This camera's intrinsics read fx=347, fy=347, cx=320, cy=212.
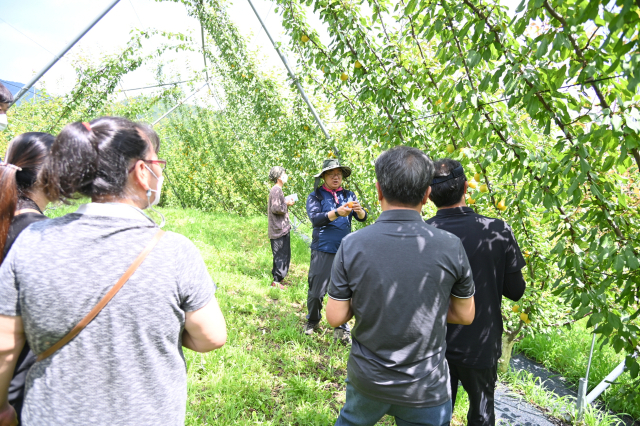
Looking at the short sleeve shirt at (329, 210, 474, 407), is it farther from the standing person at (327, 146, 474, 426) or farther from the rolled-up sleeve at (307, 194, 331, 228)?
the rolled-up sleeve at (307, 194, 331, 228)

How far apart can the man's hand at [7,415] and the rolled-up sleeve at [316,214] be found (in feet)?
7.85

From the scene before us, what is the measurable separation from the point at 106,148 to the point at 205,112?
11.0 meters

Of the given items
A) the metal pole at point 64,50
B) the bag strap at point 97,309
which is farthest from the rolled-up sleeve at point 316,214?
the metal pole at point 64,50

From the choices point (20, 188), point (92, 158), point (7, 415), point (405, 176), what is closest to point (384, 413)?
point (405, 176)

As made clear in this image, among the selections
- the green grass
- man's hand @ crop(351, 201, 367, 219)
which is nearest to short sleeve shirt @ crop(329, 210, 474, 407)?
man's hand @ crop(351, 201, 367, 219)

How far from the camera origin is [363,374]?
1.35 meters

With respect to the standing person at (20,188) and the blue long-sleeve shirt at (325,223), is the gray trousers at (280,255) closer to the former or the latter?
the blue long-sleeve shirt at (325,223)

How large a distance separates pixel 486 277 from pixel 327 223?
5.54ft

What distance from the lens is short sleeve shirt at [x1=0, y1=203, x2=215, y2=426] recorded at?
32.6 inches

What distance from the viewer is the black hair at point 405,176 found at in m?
1.34

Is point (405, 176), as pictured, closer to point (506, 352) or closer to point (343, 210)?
point (343, 210)

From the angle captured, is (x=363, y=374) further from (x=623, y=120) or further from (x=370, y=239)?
(x=623, y=120)

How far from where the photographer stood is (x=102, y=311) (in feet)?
2.80

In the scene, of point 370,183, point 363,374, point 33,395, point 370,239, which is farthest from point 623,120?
point 370,183
